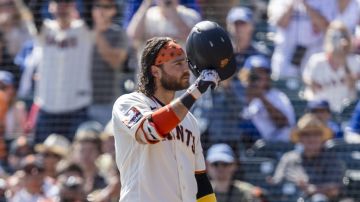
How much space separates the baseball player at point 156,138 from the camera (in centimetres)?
519

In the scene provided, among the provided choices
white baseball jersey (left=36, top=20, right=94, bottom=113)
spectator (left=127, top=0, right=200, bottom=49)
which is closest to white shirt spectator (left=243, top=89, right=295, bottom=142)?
spectator (left=127, top=0, right=200, bottom=49)

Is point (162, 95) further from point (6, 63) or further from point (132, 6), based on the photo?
point (6, 63)

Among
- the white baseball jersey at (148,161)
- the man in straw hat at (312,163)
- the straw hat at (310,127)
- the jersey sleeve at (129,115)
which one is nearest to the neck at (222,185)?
the man in straw hat at (312,163)

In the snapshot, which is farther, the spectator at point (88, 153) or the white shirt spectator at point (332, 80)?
the spectator at point (88, 153)

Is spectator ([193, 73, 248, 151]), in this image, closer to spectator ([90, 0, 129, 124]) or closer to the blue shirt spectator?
the blue shirt spectator

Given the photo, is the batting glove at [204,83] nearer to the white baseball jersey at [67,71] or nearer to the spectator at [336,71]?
the spectator at [336,71]

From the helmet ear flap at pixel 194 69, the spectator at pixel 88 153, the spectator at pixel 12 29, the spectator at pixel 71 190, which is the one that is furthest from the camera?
the spectator at pixel 12 29

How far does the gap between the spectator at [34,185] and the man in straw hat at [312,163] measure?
1853mm

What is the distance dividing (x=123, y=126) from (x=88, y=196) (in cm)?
348

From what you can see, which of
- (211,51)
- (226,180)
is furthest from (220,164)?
(211,51)

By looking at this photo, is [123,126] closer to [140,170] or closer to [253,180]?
[140,170]

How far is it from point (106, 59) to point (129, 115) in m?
4.24

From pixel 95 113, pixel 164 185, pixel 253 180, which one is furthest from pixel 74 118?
pixel 164 185

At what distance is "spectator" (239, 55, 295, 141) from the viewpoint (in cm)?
892
